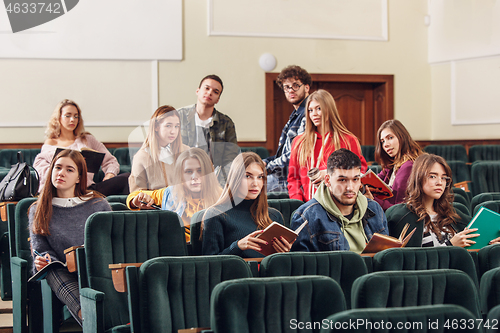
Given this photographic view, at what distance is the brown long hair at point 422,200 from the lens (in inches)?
90.0

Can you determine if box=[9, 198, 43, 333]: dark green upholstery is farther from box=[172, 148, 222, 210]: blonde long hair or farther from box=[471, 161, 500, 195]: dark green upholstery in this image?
box=[471, 161, 500, 195]: dark green upholstery

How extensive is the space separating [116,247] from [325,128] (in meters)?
1.25

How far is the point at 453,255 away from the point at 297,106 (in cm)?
157

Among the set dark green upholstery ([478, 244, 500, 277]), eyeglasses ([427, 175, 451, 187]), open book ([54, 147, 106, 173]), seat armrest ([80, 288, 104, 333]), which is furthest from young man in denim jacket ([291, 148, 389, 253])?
open book ([54, 147, 106, 173])

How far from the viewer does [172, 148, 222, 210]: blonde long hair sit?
2203 mm

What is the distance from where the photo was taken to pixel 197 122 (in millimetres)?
2512

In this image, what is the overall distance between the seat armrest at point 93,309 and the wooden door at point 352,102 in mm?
4377

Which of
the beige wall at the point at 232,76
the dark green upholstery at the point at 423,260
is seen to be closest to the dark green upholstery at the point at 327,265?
the dark green upholstery at the point at 423,260

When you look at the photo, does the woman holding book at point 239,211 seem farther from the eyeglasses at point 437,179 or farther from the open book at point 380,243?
the eyeglasses at point 437,179

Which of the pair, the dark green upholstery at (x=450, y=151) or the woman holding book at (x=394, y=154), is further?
the dark green upholstery at (x=450, y=151)

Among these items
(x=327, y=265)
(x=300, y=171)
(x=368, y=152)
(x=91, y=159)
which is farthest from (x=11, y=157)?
(x=327, y=265)

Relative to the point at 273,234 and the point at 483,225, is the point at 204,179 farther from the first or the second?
the point at 483,225

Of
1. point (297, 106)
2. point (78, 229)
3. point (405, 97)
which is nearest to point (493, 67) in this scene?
point (405, 97)

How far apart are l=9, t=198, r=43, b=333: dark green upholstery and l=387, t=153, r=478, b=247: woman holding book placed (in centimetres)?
163
